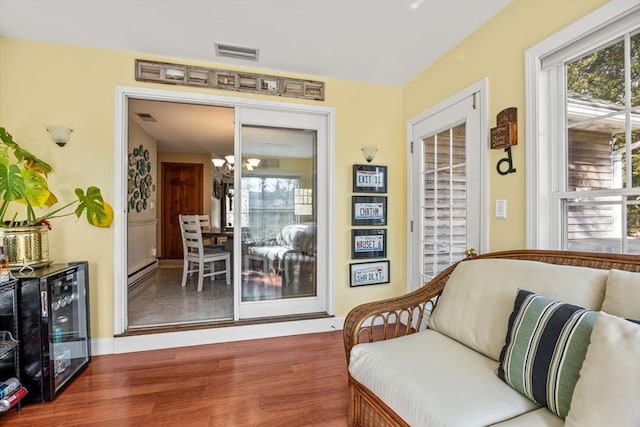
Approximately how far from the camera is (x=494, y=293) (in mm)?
1570

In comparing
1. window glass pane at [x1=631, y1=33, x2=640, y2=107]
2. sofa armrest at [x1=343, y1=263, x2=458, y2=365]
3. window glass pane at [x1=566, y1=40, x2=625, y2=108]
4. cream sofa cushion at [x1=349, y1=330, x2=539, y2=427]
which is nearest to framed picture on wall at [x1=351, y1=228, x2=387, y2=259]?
sofa armrest at [x1=343, y1=263, x2=458, y2=365]

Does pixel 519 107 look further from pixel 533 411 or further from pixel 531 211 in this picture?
pixel 533 411

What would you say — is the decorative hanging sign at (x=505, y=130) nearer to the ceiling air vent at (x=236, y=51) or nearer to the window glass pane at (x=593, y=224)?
the window glass pane at (x=593, y=224)

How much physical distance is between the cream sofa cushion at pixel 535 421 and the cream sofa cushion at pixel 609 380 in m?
0.08

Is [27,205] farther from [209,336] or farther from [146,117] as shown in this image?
[146,117]

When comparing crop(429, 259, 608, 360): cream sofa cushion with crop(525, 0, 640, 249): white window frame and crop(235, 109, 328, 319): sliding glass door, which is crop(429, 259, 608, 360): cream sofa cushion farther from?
crop(235, 109, 328, 319): sliding glass door

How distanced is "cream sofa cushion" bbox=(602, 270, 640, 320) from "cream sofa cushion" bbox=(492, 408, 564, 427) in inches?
17.7

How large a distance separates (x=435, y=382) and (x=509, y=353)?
320 millimetres

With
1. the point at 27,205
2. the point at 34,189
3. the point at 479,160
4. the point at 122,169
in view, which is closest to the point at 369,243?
the point at 479,160

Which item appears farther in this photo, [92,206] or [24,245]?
[92,206]

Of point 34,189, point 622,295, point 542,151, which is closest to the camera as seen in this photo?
point 622,295

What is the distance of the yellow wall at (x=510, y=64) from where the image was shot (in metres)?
1.86

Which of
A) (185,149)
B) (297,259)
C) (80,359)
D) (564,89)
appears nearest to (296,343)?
(297,259)

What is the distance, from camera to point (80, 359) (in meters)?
2.37
